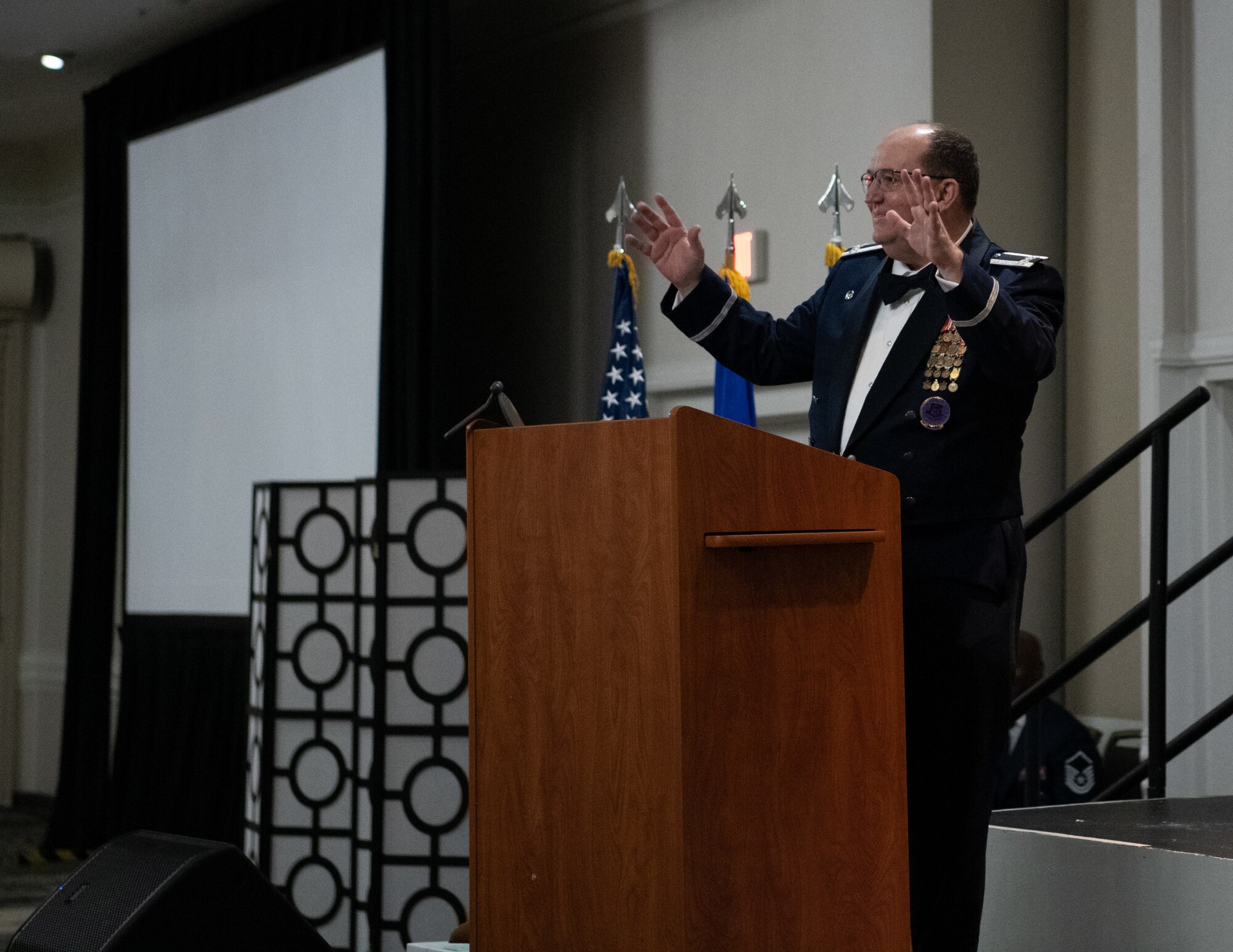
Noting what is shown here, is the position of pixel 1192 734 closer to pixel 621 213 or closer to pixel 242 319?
pixel 621 213

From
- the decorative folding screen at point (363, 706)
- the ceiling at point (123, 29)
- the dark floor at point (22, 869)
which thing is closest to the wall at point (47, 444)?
the dark floor at point (22, 869)

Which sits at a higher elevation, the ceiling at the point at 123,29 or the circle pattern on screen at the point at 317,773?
the ceiling at the point at 123,29

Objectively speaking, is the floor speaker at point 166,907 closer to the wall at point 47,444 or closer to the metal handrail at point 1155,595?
the metal handrail at point 1155,595

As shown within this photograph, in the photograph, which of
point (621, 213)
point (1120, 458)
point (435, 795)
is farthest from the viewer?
point (621, 213)

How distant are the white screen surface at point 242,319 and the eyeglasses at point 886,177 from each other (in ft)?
12.1

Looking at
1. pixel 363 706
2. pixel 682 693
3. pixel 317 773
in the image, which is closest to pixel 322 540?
pixel 363 706

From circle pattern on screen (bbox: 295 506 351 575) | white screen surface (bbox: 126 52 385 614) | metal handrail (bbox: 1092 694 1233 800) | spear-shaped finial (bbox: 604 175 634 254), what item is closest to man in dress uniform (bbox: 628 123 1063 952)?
metal handrail (bbox: 1092 694 1233 800)

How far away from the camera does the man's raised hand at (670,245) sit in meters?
2.04

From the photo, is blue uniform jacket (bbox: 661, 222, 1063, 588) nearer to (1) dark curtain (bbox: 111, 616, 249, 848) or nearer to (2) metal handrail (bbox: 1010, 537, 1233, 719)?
(2) metal handrail (bbox: 1010, 537, 1233, 719)

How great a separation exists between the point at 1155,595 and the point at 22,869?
16.6 ft

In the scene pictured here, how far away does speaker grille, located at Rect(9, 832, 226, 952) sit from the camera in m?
1.92

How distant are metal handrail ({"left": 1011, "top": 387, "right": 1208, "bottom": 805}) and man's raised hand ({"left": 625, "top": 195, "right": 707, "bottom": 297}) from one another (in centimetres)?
115

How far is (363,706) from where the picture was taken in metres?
4.22

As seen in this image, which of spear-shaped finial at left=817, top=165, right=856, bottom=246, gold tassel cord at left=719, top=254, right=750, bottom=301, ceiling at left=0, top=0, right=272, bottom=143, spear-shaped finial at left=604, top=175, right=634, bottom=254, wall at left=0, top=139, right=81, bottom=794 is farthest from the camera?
wall at left=0, top=139, right=81, bottom=794
